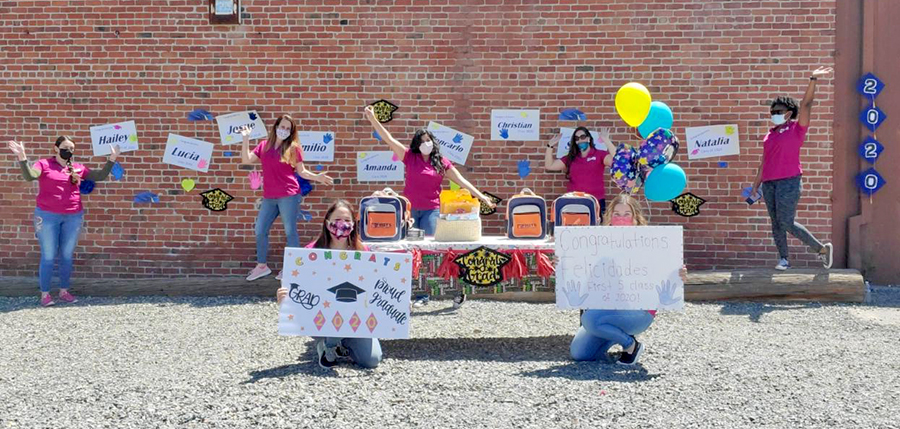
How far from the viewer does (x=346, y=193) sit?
29.9ft

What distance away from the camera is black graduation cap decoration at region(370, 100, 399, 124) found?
29.6 feet

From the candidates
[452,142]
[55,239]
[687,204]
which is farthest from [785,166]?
[55,239]

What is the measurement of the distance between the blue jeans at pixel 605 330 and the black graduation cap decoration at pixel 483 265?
2.72 feet

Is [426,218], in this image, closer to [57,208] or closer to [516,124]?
[516,124]

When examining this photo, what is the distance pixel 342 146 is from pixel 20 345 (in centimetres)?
375

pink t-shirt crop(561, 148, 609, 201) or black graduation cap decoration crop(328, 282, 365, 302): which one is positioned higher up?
pink t-shirt crop(561, 148, 609, 201)

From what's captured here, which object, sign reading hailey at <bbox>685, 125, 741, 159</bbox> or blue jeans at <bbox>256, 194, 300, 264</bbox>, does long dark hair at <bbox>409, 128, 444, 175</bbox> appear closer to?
blue jeans at <bbox>256, 194, 300, 264</bbox>

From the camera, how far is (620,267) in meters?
5.50

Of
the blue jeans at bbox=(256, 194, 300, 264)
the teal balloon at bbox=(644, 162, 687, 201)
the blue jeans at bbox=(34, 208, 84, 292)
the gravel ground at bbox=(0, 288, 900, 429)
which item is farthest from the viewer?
the blue jeans at bbox=(256, 194, 300, 264)

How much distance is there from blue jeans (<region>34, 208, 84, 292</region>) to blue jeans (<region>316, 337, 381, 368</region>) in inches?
162

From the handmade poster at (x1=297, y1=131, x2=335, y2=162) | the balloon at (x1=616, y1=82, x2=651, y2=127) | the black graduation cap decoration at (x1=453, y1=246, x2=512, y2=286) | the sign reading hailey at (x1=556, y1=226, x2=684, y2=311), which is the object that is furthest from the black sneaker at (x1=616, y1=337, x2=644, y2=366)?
the handmade poster at (x1=297, y1=131, x2=335, y2=162)

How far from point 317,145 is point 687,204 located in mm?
3861

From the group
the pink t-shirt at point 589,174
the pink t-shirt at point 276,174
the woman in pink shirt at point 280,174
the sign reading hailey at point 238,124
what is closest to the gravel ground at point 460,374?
the woman in pink shirt at point 280,174

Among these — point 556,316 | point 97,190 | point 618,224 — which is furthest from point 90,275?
point 618,224
